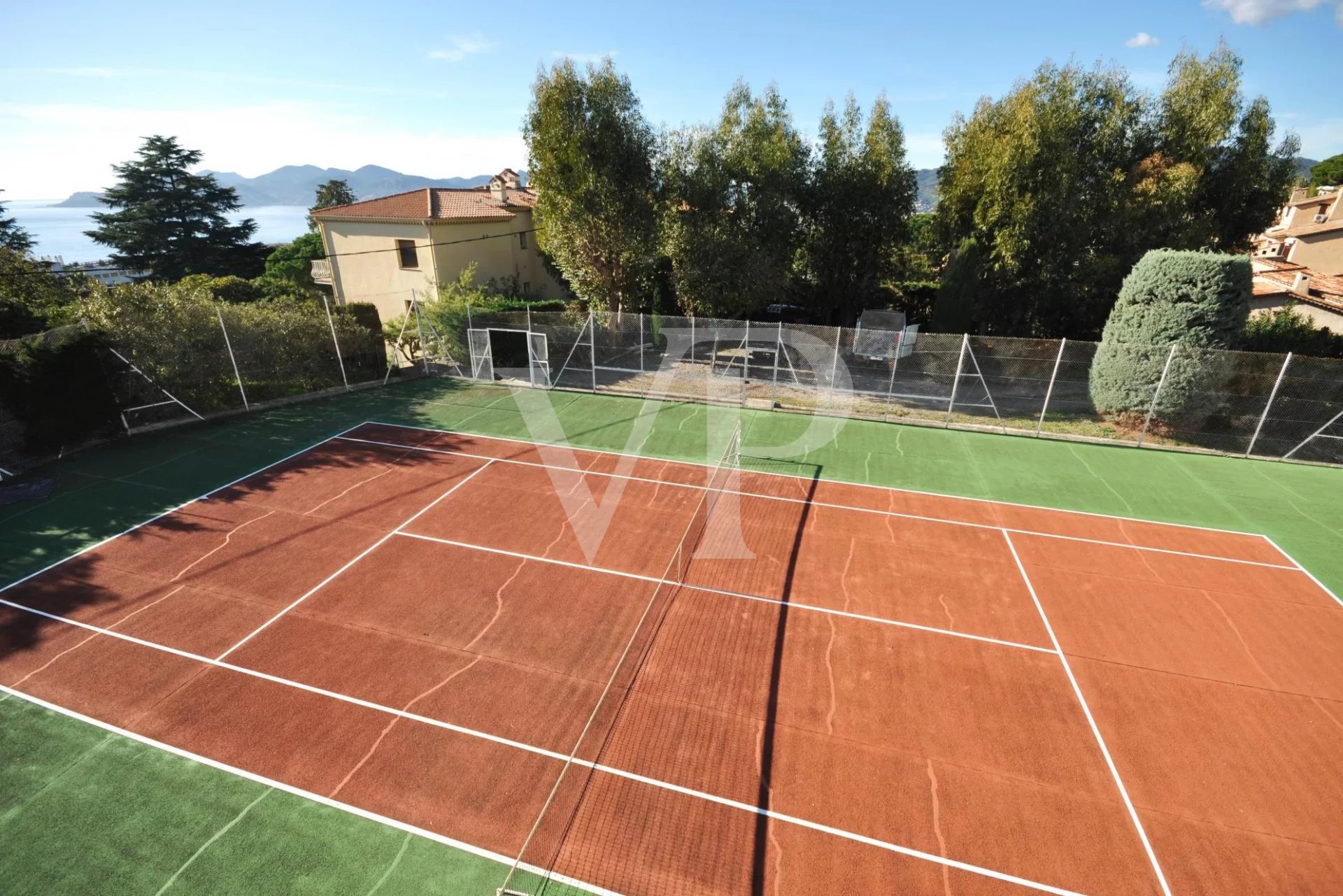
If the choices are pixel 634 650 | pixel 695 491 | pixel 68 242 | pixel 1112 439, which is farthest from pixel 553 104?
pixel 68 242

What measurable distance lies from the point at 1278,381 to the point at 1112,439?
3.62 meters

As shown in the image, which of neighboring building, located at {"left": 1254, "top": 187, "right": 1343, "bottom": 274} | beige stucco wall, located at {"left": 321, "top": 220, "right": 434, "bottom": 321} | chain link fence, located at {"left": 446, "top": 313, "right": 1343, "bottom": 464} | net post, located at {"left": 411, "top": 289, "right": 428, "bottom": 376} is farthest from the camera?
neighboring building, located at {"left": 1254, "top": 187, "right": 1343, "bottom": 274}

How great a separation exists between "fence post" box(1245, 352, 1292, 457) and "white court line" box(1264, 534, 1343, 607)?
17.5ft

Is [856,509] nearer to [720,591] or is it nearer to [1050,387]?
[720,591]

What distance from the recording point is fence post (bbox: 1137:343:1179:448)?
15.4 m

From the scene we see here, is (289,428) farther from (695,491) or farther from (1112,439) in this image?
(1112,439)

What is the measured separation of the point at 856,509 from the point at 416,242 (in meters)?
23.2

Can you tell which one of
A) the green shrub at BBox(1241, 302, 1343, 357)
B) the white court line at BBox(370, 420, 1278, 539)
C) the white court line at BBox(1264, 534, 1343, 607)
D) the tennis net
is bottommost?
the tennis net

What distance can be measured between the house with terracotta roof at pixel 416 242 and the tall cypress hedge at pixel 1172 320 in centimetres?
2513

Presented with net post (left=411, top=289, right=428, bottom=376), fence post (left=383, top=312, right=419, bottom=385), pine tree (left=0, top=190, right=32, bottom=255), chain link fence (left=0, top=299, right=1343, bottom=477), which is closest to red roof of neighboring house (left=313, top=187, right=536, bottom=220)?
net post (left=411, top=289, right=428, bottom=376)

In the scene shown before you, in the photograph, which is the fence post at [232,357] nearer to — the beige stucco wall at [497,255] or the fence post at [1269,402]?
the beige stucco wall at [497,255]

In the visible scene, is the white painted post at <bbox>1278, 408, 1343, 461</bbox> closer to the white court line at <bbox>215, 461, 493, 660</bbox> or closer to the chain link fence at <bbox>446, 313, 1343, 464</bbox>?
the chain link fence at <bbox>446, 313, 1343, 464</bbox>

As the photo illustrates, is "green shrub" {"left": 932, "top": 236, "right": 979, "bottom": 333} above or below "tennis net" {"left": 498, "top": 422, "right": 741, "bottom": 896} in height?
above

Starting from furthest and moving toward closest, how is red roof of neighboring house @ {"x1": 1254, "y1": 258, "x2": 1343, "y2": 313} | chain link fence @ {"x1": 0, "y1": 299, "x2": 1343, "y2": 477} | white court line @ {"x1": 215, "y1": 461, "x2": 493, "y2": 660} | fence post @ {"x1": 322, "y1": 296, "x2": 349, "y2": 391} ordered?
red roof of neighboring house @ {"x1": 1254, "y1": 258, "x2": 1343, "y2": 313}, fence post @ {"x1": 322, "y1": 296, "x2": 349, "y2": 391}, chain link fence @ {"x1": 0, "y1": 299, "x2": 1343, "y2": 477}, white court line @ {"x1": 215, "y1": 461, "x2": 493, "y2": 660}
